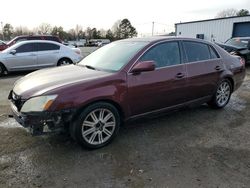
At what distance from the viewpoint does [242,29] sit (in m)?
26.0

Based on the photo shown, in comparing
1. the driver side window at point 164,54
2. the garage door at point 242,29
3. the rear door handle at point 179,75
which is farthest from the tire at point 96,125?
the garage door at point 242,29

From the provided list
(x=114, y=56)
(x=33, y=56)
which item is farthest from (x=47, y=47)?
(x=114, y=56)

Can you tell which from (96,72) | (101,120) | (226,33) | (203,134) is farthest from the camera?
(226,33)

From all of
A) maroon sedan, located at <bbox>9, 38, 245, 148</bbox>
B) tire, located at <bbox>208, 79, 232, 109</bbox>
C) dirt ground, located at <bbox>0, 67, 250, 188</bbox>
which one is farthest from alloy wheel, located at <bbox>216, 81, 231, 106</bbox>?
dirt ground, located at <bbox>0, 67, 250, 188</bbox>

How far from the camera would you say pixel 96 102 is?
12.3 feet

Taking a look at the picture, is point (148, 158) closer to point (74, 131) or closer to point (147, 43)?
point (74, 131)

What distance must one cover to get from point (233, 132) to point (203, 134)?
21.9 inches

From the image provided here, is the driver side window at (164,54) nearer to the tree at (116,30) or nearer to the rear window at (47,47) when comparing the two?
the rear window at (47,47)

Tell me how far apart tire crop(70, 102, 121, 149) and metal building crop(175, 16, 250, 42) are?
25228 millimetres

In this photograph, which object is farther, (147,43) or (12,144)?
(147,43)

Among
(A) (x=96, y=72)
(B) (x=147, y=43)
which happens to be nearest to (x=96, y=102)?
(A) (x=96, y=72)

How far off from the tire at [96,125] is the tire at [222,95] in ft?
8.40

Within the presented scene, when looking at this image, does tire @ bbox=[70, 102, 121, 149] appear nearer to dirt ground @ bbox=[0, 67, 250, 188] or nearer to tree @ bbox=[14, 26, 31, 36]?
dirt ground @ bbox=[0, 67, 250, 188]

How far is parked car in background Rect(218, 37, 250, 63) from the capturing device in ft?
42.5
